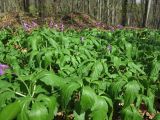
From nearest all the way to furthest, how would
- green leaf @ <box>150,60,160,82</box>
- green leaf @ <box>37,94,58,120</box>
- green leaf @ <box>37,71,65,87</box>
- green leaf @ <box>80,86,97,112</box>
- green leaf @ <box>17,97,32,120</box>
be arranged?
green leaf @ <box>17,97,32,120</box> < green leaf @ <box>37,94,58,120</box> < green leaf @ <box>80,86,97,112</box> < green leaf @ <box>37,71,65,87</box> < green leaf @ <box>150,60,160,82</box>

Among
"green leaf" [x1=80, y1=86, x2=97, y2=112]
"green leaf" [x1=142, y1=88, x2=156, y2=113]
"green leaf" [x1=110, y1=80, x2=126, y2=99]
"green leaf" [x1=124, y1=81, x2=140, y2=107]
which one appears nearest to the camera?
"green leaf" [x1=80, y1=86, x2=97, y2=112]

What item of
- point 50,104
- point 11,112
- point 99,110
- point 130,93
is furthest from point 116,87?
point 11,112

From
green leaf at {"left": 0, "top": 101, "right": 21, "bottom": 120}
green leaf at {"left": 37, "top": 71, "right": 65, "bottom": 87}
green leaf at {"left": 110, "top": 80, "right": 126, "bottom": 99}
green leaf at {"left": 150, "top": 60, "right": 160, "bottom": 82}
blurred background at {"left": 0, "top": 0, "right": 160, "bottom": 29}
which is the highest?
green leaf at {"left": 37, "top": 71, "right": 65, "bottom": 87}

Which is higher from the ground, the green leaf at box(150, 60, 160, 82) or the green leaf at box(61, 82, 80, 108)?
the green leaf at box(61, 82, 80, 108)

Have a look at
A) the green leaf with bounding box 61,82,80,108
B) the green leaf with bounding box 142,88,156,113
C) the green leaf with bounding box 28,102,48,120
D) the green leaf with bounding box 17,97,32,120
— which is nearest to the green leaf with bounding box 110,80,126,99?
the green leaf with bounding box 142,88,156,113

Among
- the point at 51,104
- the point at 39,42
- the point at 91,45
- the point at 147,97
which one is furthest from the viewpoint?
the point at 91,45

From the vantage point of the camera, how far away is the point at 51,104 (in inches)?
83.5

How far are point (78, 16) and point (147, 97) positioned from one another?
80.3 feet

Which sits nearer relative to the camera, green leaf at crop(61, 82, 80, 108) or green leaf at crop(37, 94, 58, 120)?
green leaf at crop(37, 94, 58, 120)

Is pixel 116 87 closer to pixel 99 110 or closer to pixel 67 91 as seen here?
pixel 99 110

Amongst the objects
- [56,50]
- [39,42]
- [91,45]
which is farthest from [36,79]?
[91,45]

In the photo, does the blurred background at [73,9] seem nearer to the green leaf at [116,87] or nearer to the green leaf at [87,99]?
the green leaf at [116,87]

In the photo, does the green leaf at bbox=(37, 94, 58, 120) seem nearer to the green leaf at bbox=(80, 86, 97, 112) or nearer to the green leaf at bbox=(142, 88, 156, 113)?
the green leaf at bbox=(80, 86, 97, 112)

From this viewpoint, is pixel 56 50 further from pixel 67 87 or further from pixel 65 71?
pixel 67 87
